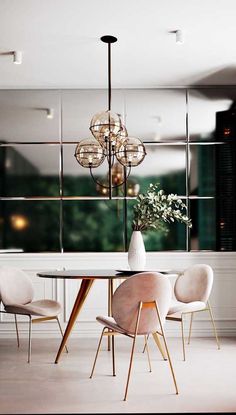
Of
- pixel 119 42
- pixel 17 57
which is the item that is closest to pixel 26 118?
pixel 17 57

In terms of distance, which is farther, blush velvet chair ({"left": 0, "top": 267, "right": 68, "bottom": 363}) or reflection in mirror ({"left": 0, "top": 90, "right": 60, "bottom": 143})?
reflection in mirror ({"left": 0, "top": 90, "right": 60, "bottom": 143})

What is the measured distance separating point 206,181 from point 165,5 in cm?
255

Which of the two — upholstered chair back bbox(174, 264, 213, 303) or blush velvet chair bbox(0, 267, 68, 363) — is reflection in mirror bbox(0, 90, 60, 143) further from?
upholstered chair back bbox(174, 264, 213, 303)

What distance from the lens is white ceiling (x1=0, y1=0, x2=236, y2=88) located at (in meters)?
4.12

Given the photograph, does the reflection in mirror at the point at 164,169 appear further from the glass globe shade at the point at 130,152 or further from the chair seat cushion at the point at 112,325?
the chair seat cushion at the point at 112,325

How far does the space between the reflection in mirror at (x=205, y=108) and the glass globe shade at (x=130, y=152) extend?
66.9 inches

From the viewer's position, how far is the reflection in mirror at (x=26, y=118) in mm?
6184

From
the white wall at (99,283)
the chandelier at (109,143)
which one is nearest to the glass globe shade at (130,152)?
the chandelier at (109,143)

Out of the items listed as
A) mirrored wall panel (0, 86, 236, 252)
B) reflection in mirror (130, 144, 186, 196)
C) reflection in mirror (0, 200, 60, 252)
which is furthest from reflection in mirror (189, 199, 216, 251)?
reflection in mirror (0, 200, 60, 252)

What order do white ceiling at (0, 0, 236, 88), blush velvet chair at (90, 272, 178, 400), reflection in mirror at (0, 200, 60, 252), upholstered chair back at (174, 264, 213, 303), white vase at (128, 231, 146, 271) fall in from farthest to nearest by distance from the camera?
1. reflection in mirror at (0, 200, 60, 252)
2. upholstered chair back at (174, 264, 213, 303)
3. white vase at (128, 231, 146, 271)
4. white ceiling at (0, 0, 236, 88)
5. blush velvet chair at (90, 272, 178, 400)

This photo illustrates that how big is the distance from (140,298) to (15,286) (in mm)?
1898

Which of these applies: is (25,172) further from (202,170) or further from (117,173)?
(202,170)

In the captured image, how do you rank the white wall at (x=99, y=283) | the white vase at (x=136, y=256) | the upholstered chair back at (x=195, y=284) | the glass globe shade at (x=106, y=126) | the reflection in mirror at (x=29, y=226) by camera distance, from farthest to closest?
1. the reflection in mirror at (x=29, y=226)
2. the white wall at (x=99, y=283)
3. the upholstered chair back at (x=195, y=284)
4. the white vase at (x=136, y=256)
5. the glass globe shade at (x=106, y=126)

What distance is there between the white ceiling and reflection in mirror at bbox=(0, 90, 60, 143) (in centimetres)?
13
